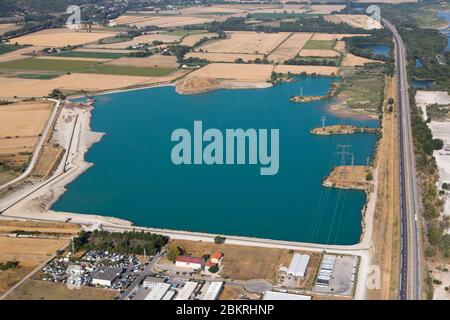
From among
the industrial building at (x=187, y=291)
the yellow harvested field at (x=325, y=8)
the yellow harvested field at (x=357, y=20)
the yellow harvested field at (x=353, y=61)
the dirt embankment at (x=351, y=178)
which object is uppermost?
the yellow harvested field at (x=325, y=8)

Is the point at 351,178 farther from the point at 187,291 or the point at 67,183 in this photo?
the point at 67,183

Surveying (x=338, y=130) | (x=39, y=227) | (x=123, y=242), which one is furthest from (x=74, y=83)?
(x=123, y=242)

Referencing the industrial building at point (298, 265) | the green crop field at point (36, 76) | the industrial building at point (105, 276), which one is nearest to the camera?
the industrial building at point (105, 276)

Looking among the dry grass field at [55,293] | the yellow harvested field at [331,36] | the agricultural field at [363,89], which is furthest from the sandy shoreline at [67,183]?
the yellow harvested field at [331,36]

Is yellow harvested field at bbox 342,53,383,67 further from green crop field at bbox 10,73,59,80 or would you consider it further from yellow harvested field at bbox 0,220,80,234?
yellow harvested field at bbox 0,220,80,234

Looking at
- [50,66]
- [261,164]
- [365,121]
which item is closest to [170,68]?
[50,66]

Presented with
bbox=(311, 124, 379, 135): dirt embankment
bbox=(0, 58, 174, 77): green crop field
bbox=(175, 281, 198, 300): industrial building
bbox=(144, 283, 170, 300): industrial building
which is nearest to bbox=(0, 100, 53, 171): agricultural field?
bbox=(0, 58, 174, 77): green crop field

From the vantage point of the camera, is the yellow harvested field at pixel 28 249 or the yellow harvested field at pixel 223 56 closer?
the yellow harvested field at pixel 28 249

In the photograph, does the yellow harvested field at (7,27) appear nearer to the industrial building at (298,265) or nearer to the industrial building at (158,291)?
the industrial building at (158,291)
